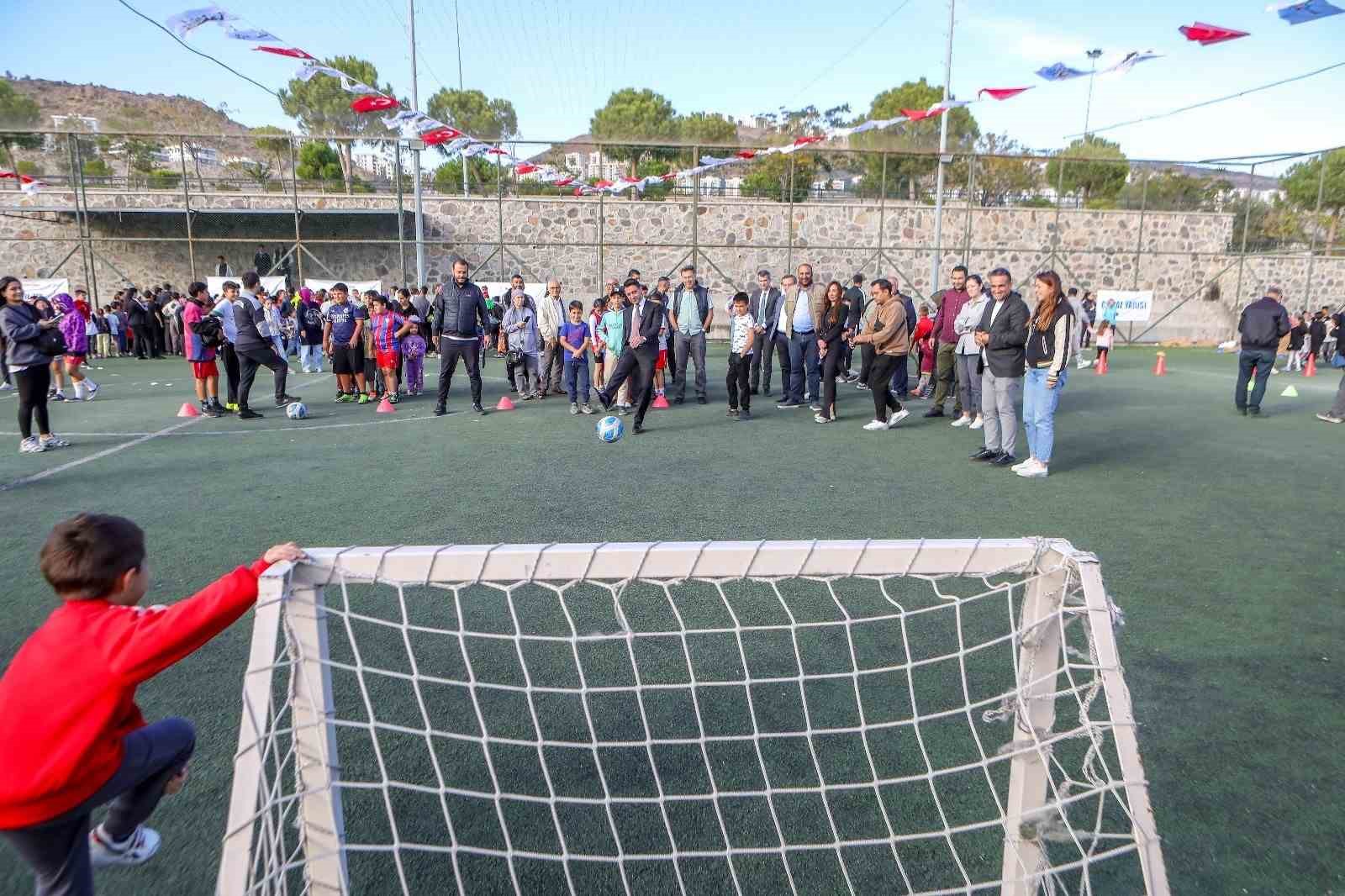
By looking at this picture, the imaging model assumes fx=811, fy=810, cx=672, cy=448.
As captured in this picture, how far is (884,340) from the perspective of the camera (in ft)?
31.2

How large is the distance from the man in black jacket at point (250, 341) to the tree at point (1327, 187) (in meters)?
29.5

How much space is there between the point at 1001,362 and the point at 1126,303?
19445 mm

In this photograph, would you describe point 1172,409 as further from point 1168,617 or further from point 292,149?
point 292,149

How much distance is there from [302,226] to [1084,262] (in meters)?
23.1

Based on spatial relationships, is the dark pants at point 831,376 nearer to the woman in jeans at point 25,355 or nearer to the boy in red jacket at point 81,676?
the woman in jeans at point 25,355

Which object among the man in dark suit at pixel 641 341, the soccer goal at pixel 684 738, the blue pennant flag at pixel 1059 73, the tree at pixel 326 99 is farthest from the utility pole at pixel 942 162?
the tree at pixel 326 99

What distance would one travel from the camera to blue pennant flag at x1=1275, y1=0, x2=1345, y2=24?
8180mm

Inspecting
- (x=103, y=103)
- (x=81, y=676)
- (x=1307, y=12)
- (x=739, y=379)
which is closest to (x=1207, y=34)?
(x=1307, y=12)

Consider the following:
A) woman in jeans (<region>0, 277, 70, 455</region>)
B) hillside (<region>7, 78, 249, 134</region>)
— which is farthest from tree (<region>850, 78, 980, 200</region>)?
hillside (<region>7, 78, 249, 134</region>)

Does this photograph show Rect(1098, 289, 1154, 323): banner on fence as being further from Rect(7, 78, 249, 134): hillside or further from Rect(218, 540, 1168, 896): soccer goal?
Rect(7, 78, 249, 134): hillside

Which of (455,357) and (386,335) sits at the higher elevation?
(386,335)

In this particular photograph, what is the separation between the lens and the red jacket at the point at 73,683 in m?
1.87

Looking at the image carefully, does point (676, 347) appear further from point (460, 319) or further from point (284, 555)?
point (284, 555)

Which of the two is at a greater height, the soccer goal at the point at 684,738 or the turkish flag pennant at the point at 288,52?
the turkish flag pennant at the point at 288,52
